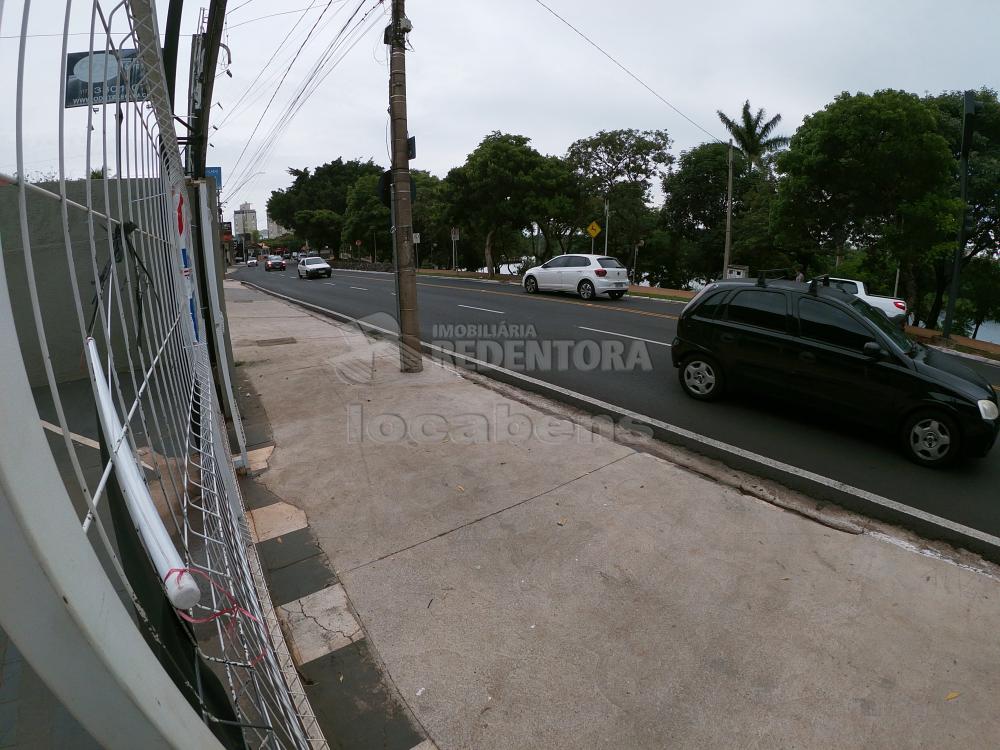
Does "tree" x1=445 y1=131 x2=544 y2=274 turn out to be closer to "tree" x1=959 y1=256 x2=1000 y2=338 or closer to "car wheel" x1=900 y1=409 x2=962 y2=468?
"tree" x1=959 y1=256 x2=1000 y2=338

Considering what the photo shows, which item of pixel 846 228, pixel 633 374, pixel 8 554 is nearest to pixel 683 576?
pixel 8 554

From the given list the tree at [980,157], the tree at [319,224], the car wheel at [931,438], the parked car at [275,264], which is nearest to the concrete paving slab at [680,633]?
the car wheel at [931,438]

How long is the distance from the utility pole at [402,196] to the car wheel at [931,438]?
20.5 feet

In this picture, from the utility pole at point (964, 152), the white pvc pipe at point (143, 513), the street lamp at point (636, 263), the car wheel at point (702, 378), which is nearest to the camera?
the white pvc pipe at point (143, 513)

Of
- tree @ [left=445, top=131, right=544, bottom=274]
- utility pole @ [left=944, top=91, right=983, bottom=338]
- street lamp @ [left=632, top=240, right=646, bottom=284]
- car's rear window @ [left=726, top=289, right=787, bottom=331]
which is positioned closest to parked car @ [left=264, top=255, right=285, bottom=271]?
tree @ [left=445, top=131, right=544, bottom=274]

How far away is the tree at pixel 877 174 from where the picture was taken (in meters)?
14.6

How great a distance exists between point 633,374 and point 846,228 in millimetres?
14095

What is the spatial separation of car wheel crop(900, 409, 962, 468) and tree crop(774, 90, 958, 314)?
1260 cm

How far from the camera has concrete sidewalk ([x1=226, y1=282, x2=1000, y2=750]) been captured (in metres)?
2.68

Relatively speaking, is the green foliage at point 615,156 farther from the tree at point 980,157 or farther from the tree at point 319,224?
the tree at point 319,224

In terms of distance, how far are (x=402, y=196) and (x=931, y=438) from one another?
718 cm

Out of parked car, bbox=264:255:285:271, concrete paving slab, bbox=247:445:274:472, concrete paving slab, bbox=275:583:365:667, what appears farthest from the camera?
parked car, bbox=264:255:285:271

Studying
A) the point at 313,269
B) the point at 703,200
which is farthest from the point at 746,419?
the point at 703,200

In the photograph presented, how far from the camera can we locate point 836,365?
5.74 metres
